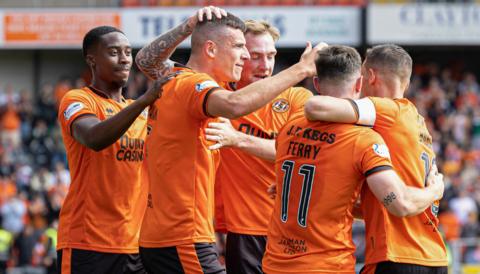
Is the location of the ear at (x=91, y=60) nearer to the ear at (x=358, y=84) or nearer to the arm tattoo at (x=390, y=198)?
the ear at (x=358, y=84)

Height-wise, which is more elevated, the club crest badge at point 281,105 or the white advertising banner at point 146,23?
the club crest badge at point 281,105

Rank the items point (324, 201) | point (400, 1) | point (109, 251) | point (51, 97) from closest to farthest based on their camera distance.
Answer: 1. point (324, 201)
2. point (109, 251)
3. point (51, 97)
4. point (400, 1)

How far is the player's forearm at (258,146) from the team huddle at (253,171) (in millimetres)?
13

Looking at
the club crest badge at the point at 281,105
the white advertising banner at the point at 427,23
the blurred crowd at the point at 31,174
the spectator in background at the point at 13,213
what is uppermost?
the club crest badge at the point at 281,105

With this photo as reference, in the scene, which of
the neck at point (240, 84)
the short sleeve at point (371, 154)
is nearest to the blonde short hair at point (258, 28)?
the neck at point (240, 84)

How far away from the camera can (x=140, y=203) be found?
22.6 ft

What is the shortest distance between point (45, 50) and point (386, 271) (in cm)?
2590

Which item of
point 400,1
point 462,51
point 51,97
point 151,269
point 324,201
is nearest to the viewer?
point 324,201

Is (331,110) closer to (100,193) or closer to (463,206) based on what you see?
(100,193)

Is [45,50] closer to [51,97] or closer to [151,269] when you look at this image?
[51,97]

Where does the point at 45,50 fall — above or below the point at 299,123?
below

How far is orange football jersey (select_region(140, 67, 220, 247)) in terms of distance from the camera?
5961 mm

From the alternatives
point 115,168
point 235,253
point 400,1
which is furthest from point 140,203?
point 400,1

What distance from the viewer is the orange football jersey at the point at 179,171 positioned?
19.6 ft
